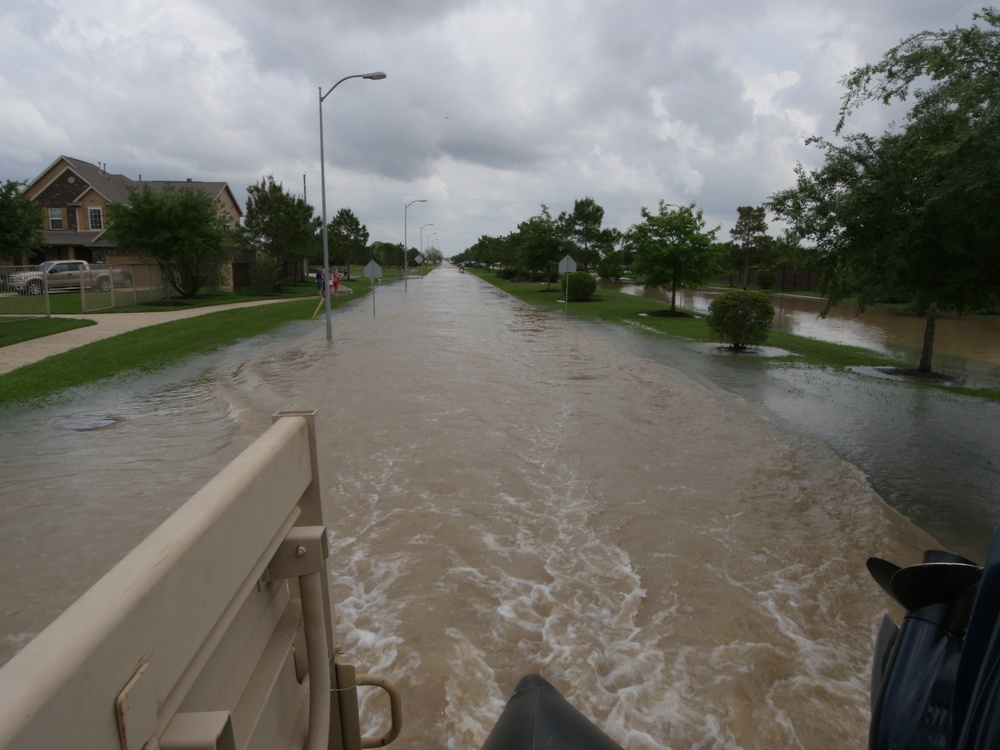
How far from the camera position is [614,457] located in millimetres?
8727

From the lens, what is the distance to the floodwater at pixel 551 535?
13.8ft

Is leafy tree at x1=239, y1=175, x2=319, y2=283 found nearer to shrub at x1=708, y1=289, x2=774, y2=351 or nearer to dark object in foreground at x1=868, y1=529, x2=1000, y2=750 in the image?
shrub at x1=708, y1=289, x2=774, y2=351

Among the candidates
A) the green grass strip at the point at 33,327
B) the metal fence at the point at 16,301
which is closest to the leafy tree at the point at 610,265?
the metal fence at the point at 16,301

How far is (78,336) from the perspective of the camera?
787 inches

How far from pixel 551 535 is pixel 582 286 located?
116ft

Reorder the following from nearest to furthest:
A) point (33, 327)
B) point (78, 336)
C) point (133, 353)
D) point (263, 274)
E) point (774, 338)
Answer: point (133, 353) → point (78, 336) → point (33, 327) → point (774, 338) → point (263, 274)

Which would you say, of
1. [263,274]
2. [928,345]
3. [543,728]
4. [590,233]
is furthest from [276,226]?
[543,728]

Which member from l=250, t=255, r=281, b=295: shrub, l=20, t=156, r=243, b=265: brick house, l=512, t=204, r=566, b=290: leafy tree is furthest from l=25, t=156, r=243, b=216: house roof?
l=512, t=204, r=566, b=290: leafy tree

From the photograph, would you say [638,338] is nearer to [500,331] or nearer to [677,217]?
[500,331]

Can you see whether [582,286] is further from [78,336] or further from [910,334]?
[78,336]

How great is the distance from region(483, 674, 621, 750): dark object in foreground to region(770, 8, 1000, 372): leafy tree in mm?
6068

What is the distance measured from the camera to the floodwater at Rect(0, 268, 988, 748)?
4.20m

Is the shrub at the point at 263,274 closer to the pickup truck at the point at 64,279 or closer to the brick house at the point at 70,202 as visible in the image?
the pickup truck at the point at 64,279

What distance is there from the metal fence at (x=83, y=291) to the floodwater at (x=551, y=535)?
15216mm
